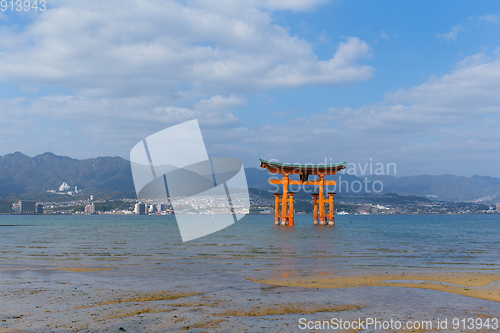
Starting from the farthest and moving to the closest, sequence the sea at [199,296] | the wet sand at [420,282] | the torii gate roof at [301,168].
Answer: the torii gate roof at [301,168], the wet sand at [420,282], the sea at [199,296]

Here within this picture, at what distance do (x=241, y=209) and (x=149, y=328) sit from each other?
536 ft

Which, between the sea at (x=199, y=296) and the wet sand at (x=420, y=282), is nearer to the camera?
the sea at (x=199, y=296)

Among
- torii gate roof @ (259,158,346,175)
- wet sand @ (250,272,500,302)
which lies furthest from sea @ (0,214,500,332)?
torii gate roof @ (259,158,346,175)

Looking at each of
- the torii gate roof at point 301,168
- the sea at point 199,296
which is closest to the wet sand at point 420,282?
the sea at point 199,296

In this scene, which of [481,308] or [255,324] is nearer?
[255,324]

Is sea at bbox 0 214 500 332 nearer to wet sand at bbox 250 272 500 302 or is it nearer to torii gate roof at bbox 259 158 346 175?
wet sand at bbox 250 272 500 302

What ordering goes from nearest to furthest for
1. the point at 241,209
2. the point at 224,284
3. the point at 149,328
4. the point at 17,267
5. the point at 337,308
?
1. the point at 149,328
2. the point at 337,308
3. the point at 224,284
4. the point at 17,267
5. the point at 241,209

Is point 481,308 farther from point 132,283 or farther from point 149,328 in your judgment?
point 132,283

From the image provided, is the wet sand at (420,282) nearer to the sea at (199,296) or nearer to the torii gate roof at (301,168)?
the sea at (199,296)

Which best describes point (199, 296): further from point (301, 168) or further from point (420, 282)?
point (301, 168)

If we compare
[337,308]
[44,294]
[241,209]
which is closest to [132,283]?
[44,294]

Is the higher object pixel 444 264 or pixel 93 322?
pixel 93 322

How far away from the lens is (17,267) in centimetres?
1488

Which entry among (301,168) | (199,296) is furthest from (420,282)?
(301,168)
